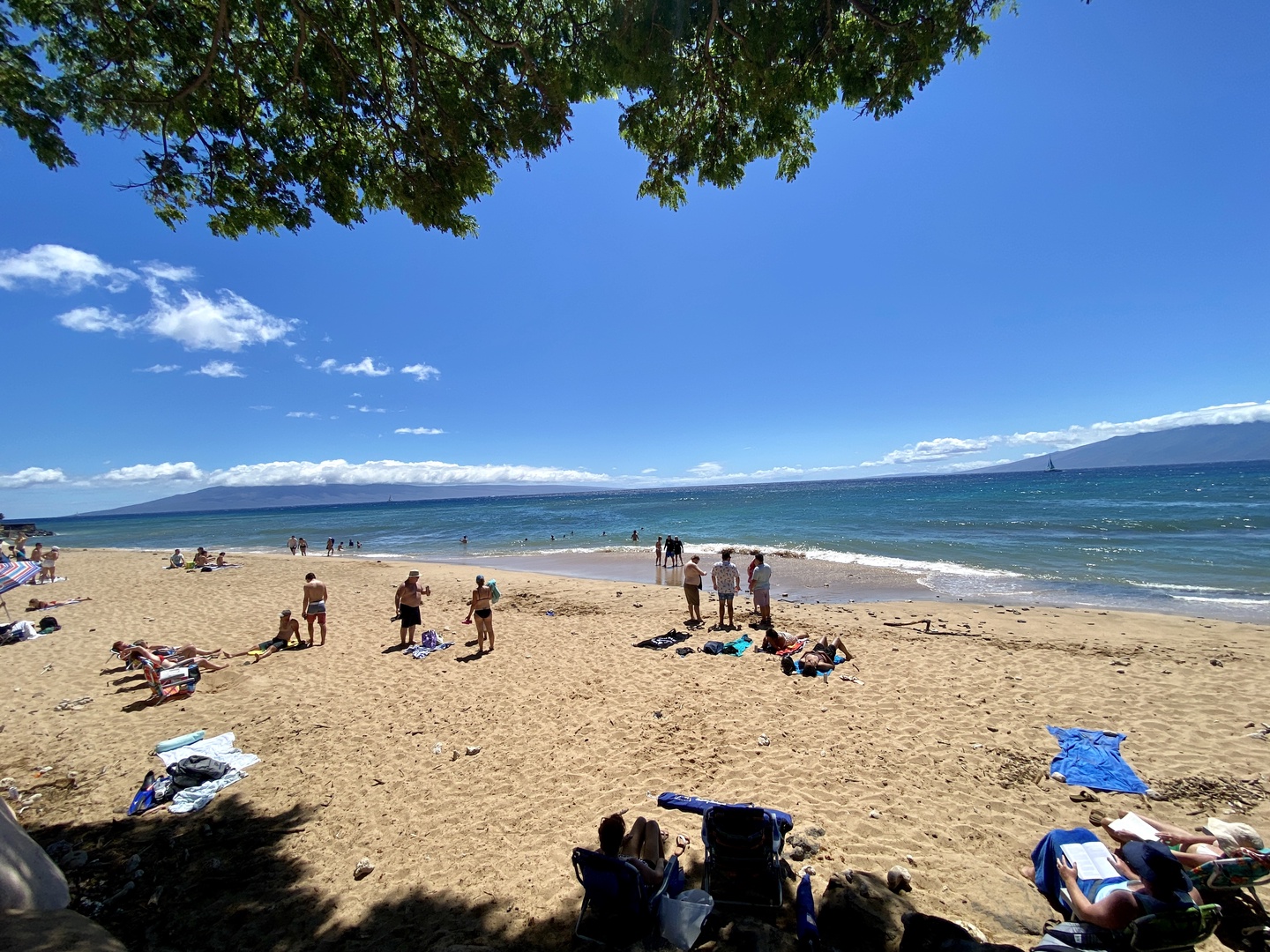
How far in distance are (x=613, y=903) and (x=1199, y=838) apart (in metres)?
4.29

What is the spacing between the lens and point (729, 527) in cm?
4084

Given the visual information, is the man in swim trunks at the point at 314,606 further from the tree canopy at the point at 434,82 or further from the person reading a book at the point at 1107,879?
the person reading a book at the point at 1107,879

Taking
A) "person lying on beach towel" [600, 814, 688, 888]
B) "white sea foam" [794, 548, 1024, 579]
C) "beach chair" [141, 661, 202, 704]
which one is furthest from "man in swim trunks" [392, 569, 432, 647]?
"white sea foam" [794, 548, 1024, 579]

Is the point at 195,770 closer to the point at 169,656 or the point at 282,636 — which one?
the point at 169,656

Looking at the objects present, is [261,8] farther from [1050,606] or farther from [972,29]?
[1050,606]

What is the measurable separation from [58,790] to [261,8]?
7.58m

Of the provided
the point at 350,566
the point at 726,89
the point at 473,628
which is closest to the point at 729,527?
the point at 350,566

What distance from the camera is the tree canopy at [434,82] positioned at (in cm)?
396

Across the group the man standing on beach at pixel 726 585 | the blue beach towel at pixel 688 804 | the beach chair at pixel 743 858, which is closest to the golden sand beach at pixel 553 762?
the blue beach towel at pixel 688 804

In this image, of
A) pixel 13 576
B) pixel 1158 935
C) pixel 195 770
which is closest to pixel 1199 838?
pixel 1158 935

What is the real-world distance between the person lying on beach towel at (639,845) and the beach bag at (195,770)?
426 cm

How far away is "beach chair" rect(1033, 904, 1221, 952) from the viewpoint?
2850mm

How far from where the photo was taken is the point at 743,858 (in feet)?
11.3

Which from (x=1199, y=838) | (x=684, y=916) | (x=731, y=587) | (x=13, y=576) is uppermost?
(x=13, y=576)
